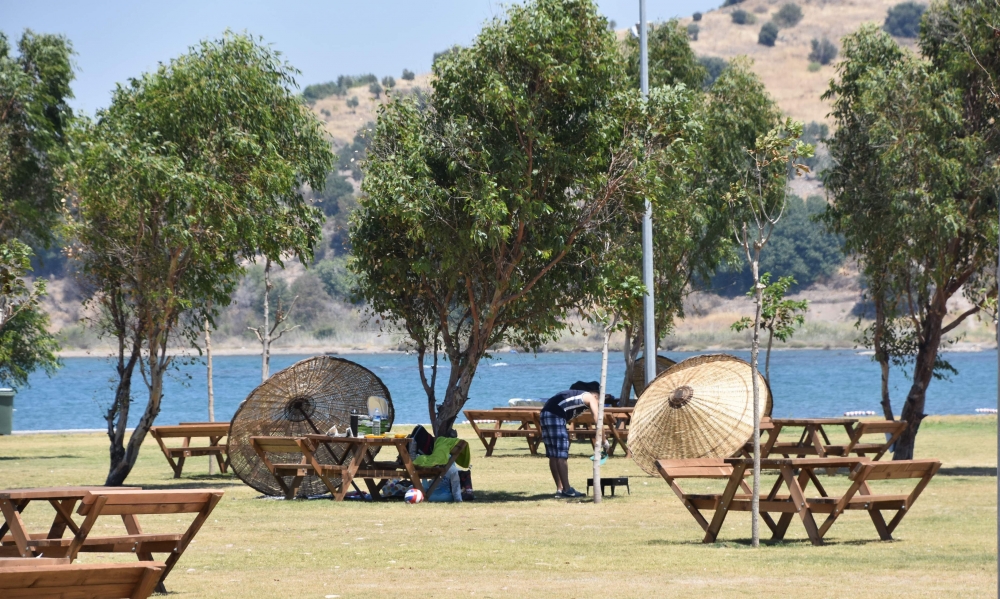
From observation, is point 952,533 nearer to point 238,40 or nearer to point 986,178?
point 986,178

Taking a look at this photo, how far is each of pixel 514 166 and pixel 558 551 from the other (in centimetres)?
715

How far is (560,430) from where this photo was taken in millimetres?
16641

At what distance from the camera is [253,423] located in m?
17.7

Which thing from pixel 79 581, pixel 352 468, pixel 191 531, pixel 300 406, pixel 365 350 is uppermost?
pixel 79 581

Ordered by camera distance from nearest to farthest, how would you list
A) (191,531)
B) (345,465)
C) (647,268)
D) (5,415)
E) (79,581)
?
1. (79,581)
2. (191,531)
3. (345,465)
4. (647,268)
5. (5,415)

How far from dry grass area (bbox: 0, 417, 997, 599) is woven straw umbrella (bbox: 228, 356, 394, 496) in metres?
0.69

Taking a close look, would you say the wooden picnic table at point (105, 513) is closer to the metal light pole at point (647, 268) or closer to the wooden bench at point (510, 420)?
the wooden bench at point (510, 420)

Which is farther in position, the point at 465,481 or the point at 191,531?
the point at 465,481

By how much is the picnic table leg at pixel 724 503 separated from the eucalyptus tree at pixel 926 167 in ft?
32.2

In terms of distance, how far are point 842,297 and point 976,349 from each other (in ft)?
107

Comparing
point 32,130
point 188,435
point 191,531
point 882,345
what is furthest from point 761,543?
point 32,130

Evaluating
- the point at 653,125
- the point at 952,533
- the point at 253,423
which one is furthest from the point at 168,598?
the point at 653,125

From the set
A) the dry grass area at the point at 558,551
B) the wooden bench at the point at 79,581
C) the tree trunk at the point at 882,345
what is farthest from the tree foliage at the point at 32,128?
the wooden bench at the point at 79,581

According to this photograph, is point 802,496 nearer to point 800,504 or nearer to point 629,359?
point 800,504
